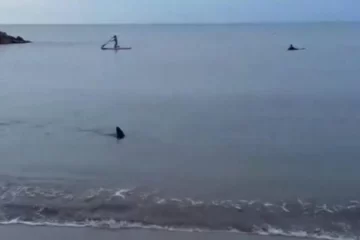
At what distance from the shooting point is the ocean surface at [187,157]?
23.7ft

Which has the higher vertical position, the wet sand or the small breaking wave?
the small breaking wave

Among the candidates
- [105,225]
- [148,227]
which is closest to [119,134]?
[105,225]

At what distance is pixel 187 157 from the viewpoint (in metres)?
10.4

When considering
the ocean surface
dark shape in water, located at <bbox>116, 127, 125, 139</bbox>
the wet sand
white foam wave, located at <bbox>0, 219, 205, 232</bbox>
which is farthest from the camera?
dark shape in water, located at <bbox>116, 127, 125, 139</bbox>

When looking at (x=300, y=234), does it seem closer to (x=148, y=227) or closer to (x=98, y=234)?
(x=148, y=227)

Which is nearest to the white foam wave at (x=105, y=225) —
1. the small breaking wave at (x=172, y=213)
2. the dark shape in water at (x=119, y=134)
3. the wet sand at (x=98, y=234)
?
the small breaking wave at (x=172, y=213)

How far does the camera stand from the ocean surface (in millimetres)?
7219

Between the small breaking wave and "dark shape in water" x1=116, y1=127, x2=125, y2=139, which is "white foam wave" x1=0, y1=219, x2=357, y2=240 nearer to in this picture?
the small breaking wave

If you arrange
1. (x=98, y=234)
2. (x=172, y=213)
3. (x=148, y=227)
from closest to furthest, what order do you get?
(x=98, y=234), (x=148, y=227), (x=172, y=213)

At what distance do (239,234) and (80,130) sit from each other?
7.60 m

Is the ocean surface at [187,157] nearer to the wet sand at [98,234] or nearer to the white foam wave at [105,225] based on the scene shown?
the white foam wave at [105,225]

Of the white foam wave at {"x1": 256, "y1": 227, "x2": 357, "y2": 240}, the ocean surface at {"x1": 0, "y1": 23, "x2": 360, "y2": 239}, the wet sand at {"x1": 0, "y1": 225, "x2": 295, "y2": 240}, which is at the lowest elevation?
the wet sand at {"x1": 0, "y1": 225, "x2": 295, "y2": 240}

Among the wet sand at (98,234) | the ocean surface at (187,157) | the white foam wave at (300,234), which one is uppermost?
the ocean surface at (187,157)

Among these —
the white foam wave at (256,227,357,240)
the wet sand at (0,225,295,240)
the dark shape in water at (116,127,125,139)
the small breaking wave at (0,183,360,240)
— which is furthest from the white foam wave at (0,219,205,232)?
the dark shape in water at (116,127,125,139)
